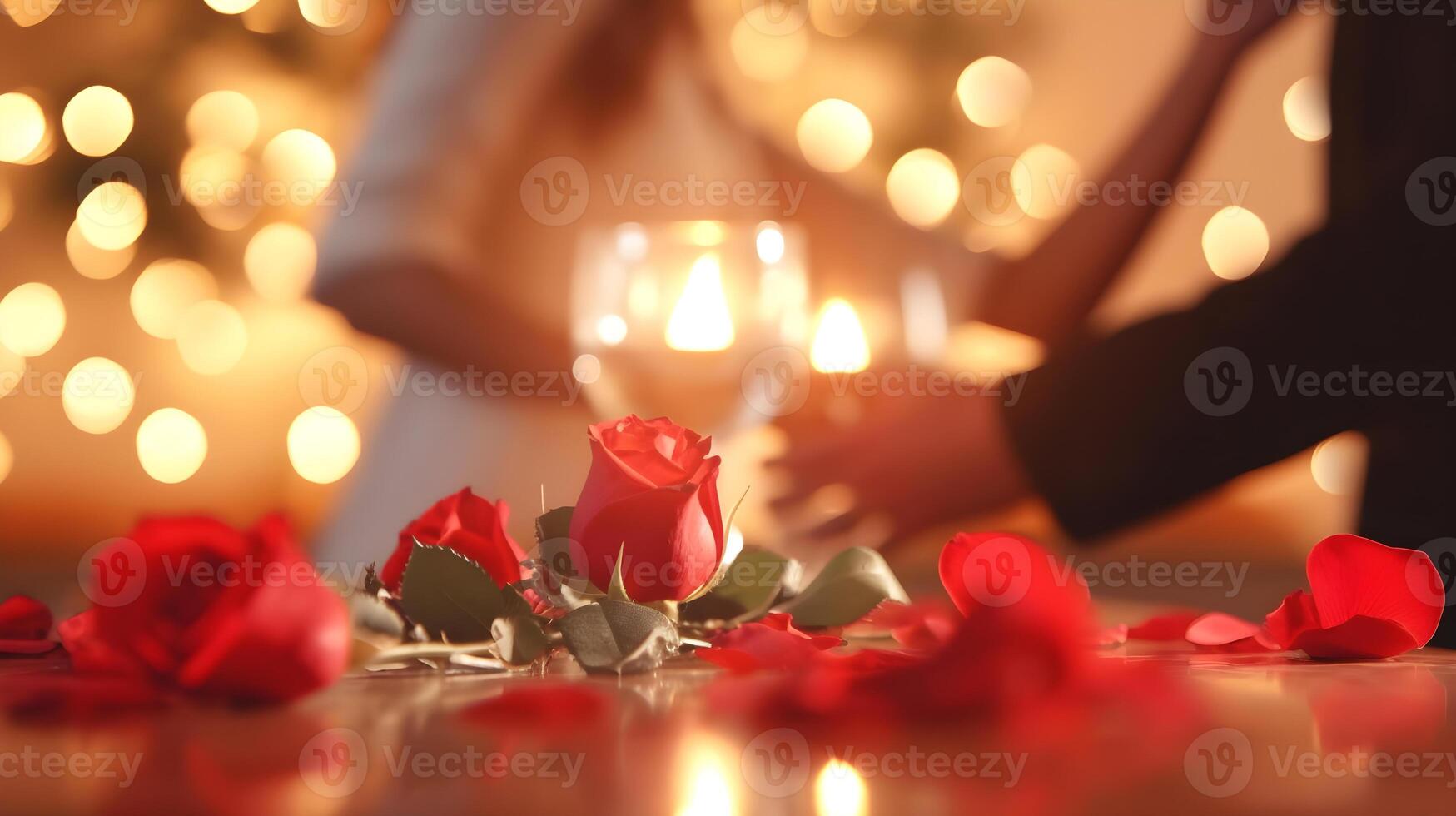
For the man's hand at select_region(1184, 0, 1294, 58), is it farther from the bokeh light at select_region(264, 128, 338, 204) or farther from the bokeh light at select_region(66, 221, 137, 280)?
the bokeh light at select_region(66, 221, 137, 280)

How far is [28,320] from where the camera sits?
2.64 ft

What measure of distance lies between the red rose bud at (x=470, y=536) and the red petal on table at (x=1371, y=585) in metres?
0.18

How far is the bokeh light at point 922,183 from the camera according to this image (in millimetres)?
792

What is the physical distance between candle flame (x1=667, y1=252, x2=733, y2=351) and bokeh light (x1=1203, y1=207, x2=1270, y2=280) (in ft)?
1.69

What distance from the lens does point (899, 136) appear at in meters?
0.80

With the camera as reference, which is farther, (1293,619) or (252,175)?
(252,175)

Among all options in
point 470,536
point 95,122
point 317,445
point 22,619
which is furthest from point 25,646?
point 95,122

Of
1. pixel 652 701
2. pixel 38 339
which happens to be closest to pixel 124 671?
pixel 652 701

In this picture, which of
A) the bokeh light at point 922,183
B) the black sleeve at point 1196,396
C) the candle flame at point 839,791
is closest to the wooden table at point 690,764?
the candle flame at point 839,791

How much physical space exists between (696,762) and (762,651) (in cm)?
7

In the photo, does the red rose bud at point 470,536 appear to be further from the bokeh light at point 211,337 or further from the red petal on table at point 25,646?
the bokeh light at point 211,337

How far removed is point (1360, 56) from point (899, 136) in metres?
0.31

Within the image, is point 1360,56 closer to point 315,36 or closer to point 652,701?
point 652,701

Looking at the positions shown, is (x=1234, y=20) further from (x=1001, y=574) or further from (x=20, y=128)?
(x=20, y=128)
